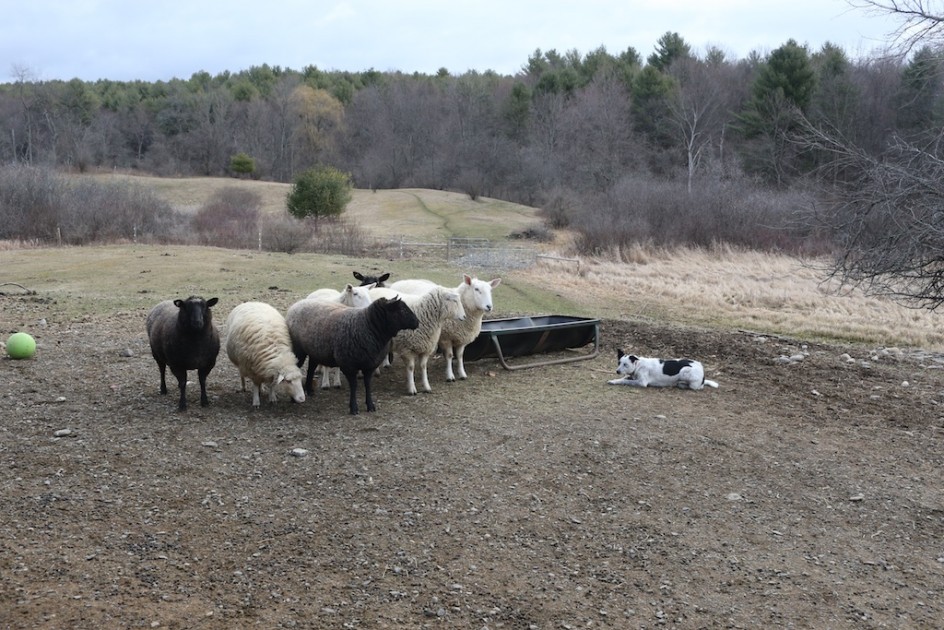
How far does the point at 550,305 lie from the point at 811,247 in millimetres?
16074

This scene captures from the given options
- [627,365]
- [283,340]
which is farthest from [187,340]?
[627,365]

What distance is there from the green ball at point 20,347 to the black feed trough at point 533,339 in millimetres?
6364

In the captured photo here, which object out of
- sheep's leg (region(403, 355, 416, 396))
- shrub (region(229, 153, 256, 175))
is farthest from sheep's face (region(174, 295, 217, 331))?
shrub (region(229, 153, 256, 175))

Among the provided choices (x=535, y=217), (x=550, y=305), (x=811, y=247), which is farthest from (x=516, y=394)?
(x=535, y=217)

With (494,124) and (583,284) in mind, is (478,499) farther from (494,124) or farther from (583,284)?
(494,124)

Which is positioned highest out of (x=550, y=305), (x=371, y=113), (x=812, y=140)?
(x=371, y=113)

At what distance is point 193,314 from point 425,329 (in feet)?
10.3

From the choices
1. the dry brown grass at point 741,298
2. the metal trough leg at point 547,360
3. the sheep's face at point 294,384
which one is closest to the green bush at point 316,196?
the dry brown grass at point 741,298

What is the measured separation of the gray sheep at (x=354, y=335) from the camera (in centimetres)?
959

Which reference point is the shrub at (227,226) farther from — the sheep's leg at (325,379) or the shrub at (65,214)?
the sheep's leg at (325,379)

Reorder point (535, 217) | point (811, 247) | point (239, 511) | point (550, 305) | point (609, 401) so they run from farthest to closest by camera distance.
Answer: point (535, 217) → point (811, 247) → point (550, 305) → point (609, 401) → point (239, 511)

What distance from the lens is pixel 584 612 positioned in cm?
552

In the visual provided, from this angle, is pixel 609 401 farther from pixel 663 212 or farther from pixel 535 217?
pixel 535 217

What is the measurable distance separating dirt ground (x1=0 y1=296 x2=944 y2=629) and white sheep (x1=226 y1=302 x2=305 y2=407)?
1.14 feet
